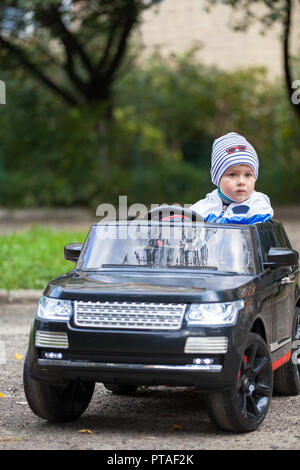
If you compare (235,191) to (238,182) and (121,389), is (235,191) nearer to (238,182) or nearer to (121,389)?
(238,182)

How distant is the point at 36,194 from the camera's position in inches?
1037

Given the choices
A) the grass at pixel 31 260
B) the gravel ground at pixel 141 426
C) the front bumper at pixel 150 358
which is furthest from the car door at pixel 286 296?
the grass at pixel 31 260

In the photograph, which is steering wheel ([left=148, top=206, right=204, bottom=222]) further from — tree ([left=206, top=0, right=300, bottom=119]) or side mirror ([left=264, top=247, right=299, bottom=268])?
tree ([left=206, top=0, right=300, bottom=119])

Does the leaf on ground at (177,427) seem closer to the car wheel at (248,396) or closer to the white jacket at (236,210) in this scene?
the car wheel at (248,396)

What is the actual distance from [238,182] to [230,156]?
21 cm

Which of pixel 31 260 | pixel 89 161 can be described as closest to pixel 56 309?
pixel 31 260

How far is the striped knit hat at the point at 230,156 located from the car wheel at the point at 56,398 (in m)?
1.95

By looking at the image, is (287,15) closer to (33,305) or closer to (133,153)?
(133,153)

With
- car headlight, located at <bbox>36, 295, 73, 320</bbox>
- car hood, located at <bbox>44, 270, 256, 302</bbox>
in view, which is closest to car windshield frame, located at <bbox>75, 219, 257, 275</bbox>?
car hood, located at <bbox>44, 270, 256, 302</bbox>

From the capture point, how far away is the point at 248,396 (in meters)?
5.75

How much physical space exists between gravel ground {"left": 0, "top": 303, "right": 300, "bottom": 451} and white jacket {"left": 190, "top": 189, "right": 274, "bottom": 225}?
4.64ft

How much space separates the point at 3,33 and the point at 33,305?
15.1 metres
